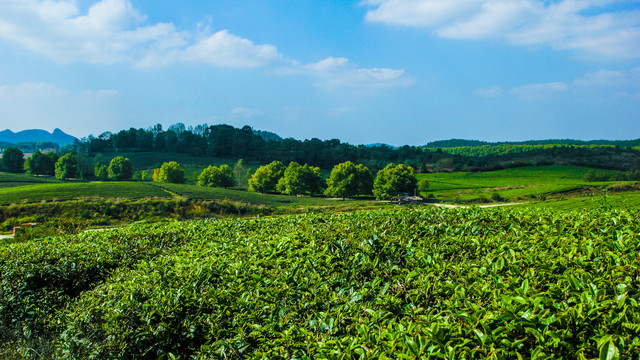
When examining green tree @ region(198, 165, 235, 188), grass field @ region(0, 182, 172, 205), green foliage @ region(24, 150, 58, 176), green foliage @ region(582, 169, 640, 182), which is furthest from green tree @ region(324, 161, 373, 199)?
green foliage @ region(24, 150, 58, 176)

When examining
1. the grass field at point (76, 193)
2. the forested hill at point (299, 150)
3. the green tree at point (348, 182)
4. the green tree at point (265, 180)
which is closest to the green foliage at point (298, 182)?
the green tree at point (348, 182)

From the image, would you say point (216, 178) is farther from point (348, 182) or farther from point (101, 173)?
point (101, 173)

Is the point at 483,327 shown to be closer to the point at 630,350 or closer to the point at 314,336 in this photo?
the point at 630,350

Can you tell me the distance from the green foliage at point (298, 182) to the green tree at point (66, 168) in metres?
41.1

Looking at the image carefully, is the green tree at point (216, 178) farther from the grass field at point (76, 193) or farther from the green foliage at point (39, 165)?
the green foliage at point (39, 165)

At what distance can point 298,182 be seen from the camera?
70.5 metres

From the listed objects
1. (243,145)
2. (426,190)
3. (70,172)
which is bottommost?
(426,190)

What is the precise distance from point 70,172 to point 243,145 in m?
60.2

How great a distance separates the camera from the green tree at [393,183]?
65.2 meters

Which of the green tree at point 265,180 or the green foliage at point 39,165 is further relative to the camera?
the green foliage at point 39,165

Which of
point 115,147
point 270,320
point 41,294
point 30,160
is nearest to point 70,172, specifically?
point 30,160

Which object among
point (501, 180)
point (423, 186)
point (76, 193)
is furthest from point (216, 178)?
point (501, 180)

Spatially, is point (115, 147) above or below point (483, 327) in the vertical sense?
above

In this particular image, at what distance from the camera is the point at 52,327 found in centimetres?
524
